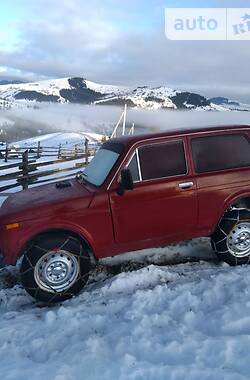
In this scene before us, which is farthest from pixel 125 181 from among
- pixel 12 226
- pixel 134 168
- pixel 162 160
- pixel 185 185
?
pixel 12 226

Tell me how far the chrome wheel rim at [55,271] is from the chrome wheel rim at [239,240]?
227cm

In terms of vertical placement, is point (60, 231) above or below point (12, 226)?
below

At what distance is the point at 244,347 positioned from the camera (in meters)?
3.75

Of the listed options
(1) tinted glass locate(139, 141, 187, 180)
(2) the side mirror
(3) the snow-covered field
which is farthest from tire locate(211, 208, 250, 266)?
(2) the side mirror

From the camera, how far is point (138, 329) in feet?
14.0

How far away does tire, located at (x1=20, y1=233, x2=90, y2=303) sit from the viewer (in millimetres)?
5219

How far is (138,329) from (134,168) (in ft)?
7.26

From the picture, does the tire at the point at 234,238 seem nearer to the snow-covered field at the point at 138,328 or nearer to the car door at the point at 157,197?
the snow-covered field at the point at 138,328

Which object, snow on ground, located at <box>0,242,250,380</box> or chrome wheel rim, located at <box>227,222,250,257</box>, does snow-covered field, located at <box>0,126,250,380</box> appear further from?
chrome wheel rim, located at <box>227,222,250,257</box>

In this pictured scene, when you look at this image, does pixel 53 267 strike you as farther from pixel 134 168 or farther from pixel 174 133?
pixel 174 133

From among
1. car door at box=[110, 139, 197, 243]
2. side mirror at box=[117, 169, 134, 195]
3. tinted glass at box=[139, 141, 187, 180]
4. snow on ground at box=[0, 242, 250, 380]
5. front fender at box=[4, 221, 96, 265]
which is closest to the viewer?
snow on ground at box=[0, 242, 250, 380]

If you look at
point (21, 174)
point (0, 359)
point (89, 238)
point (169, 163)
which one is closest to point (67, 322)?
point (0, 359)

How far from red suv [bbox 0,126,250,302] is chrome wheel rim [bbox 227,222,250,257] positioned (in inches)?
0.6

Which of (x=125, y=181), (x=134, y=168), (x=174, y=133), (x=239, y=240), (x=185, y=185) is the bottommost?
(x=239, y=240)
